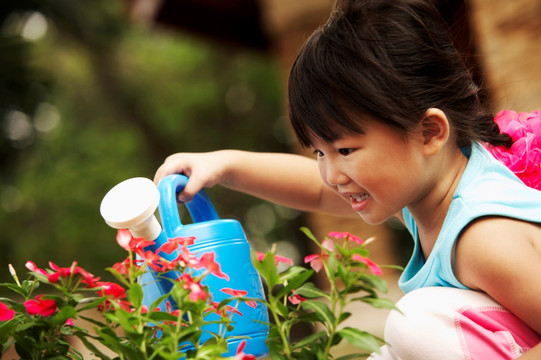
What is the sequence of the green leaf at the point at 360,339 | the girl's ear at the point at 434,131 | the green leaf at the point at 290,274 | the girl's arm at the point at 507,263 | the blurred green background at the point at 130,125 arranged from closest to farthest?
the green leaf at the point at 360,339 → the green leaf at the point at 290,274 → the girl's arm at the point at 507,263 → the girl's ear at the point at 434,131 → the blurred green background at the point at 130,125

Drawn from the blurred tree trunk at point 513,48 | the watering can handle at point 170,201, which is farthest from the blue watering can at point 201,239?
the blurred tree trunk at point 513,48

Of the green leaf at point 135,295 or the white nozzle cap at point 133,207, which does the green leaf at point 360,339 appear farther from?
the white nozzle cap at point 133,207

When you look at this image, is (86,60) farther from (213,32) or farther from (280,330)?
(280,330)

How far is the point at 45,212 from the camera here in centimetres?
1102

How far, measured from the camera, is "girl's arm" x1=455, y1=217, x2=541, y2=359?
108 cm

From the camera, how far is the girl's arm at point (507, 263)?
3.54 feet

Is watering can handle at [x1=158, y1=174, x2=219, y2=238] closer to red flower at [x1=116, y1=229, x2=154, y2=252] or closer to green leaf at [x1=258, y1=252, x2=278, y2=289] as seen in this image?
red flower at [x1=116, y1=229, x2=154, y2=252]

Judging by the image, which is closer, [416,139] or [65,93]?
[416,139]

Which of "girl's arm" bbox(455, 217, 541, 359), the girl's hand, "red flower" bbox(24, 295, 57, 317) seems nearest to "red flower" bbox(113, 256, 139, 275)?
"red flower" bbox(24, 295, 57, 317)

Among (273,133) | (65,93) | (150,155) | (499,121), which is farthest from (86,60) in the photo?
(499,121)

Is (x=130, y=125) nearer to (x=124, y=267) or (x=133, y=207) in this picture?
(x=133, y=207)

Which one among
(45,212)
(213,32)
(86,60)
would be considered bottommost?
(45,212)

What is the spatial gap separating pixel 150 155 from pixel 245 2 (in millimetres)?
5481

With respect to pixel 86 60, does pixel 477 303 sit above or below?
below
